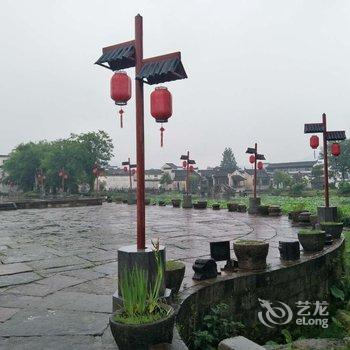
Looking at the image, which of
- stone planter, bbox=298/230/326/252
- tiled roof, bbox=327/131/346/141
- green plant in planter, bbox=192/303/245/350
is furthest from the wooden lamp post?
tiled roof, bbox=327/131/346/141

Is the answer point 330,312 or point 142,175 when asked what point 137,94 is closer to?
point 142,175

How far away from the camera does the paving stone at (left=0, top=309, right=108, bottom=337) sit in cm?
380

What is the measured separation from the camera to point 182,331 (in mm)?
4484

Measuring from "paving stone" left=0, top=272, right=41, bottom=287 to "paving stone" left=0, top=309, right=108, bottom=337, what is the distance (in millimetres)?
1532

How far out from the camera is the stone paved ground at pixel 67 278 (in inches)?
148

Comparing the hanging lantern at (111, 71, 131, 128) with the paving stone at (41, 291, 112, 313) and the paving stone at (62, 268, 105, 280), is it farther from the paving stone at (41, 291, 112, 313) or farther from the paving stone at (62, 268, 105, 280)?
the paving stone at (62, 268, 105, 280)

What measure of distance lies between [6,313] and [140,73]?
3.41 metres

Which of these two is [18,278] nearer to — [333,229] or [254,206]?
[333,229]

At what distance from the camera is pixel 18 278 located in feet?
19.9

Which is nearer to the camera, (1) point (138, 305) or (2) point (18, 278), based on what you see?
(1) point (138, 305)

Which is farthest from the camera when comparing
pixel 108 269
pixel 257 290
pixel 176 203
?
pixel 176 203

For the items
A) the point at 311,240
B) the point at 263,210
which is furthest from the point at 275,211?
the point at 311,240

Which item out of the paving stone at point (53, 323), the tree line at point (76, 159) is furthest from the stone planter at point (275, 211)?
the tree line at point (76, 159)

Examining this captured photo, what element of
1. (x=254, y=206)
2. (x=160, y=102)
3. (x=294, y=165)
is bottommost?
(x=254, y=206)
